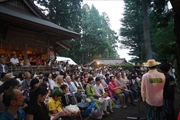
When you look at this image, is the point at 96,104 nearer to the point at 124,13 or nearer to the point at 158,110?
the point at 158,110

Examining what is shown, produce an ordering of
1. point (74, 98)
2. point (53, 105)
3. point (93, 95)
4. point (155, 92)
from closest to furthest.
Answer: point (155, 92), point (53, 105), point (74, 98), point (93, 95)

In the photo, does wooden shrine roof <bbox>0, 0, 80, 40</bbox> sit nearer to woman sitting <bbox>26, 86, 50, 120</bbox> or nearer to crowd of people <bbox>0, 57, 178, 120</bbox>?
crowd of people <bbox>0, 57, 178, 120</bbox>

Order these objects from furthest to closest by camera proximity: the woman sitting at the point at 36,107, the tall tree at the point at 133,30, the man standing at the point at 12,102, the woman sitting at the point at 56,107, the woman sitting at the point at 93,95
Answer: the tall tree at the point at 133,30, the woman sitting at the point at 93,95, the woman sitting at the point at 56,107, the woman sitting at the point at 36,107, the man standing at the point at 12,102

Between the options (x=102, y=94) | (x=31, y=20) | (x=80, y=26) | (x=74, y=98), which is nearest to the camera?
(x=74, y=98)

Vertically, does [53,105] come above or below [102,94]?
above

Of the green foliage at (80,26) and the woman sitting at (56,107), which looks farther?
the green foliage at (80,26)

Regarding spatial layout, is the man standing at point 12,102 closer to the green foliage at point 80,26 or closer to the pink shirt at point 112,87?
the pink shirt at point 112,87

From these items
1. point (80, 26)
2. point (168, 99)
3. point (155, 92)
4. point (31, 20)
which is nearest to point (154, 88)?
point (155, 92)

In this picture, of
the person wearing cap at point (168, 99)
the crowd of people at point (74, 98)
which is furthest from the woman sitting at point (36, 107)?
the person wearing cap at point (168, 99)

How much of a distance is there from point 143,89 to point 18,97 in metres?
3.21

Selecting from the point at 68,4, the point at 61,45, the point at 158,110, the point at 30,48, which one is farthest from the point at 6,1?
the point at 68,4

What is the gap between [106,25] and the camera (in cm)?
6003

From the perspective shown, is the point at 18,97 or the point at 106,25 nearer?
the point at 18,97

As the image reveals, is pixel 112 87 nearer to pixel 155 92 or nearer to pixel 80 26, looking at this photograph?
pixel 155 92
